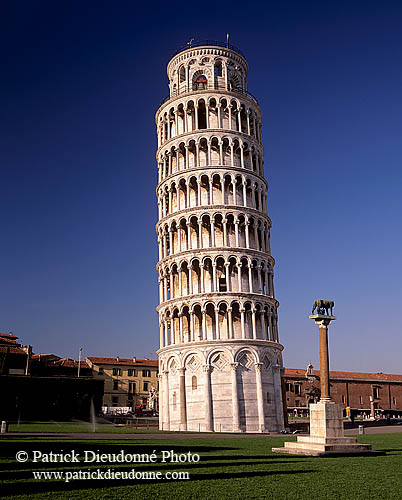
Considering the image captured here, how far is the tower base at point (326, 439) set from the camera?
2244 centimetres

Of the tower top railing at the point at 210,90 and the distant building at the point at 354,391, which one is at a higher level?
the tower top railing at the point at 210,90

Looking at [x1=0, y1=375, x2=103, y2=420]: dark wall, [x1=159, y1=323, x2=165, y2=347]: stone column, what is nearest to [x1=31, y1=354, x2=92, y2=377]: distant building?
[x1=0, y1=375, x2=103, y2=420]: dark wall

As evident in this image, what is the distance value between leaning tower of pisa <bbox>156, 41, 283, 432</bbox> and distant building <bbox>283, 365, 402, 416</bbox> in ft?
119

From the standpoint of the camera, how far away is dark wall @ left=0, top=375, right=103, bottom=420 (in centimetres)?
6281

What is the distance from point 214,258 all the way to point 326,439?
3100 cm

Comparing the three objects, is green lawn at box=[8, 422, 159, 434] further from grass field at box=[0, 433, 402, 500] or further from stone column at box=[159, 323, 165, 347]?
grass field at box=[0, 433, 402, 500]

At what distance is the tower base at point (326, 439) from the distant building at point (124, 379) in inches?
2982

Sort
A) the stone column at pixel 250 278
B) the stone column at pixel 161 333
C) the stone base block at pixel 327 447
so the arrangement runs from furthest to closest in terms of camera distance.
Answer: the stone column at pixel 161 333, the stone column at pixel 250 278, the stone base block at pixel 327 447

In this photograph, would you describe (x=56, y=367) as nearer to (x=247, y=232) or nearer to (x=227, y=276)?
(x=227, y=276)

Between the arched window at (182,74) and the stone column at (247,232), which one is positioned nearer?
the stone column at (247,232)

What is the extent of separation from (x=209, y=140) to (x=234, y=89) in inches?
354

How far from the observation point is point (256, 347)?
51375 mm

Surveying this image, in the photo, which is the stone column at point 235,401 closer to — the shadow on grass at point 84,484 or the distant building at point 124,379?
the shadow on grass at point 84,484

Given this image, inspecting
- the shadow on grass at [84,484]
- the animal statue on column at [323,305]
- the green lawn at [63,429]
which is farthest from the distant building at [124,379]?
the shadow on grass at [84,484]
